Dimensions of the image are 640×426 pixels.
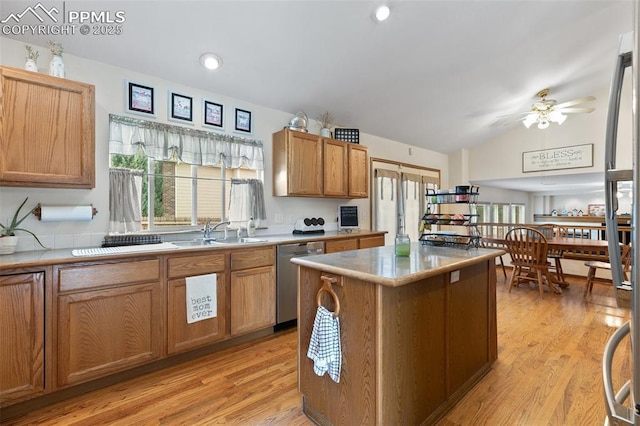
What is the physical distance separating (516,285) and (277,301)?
3834 millimetres

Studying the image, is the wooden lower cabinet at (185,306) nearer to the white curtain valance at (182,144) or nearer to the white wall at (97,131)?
the white wall at (97,131)

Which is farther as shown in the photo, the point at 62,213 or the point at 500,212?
the point at 500,212

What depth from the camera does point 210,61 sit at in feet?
8.98

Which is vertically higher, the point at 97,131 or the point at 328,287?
the point at 97,131

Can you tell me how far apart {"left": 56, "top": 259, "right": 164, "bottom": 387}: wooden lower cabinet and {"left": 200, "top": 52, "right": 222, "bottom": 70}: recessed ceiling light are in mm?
1771

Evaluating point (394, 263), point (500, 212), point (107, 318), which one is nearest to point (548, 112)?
point (394, 263)

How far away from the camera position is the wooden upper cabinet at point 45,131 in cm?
193

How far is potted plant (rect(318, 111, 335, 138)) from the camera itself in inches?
156

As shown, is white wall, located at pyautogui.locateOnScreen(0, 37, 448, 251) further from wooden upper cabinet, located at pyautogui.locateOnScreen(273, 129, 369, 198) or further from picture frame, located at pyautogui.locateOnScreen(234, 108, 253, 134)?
wooden upper cabinet, located at pyautogui.locateOnScreen(273, 129, 369, 198)

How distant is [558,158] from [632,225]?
6197mm

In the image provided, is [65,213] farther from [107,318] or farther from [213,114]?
[213,114]

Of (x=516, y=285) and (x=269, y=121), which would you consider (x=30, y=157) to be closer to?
(x=269, y=121)

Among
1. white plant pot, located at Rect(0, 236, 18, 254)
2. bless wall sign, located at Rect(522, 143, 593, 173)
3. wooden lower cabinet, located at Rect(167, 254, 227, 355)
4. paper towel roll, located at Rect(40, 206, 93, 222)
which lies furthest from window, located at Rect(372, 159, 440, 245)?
white plant pot, located at Rect(0, 236, 18, 254)

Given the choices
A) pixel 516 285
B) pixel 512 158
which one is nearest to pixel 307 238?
pixel 516 285
